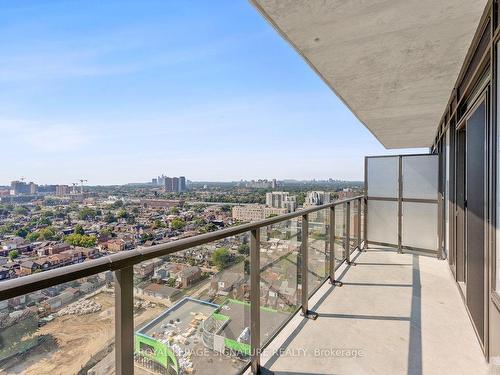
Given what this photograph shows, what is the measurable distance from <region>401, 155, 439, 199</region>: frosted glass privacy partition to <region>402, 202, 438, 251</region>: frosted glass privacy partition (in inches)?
8.5

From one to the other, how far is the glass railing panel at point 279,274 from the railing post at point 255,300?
0.22 feet

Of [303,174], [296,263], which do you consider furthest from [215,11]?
[303,174]

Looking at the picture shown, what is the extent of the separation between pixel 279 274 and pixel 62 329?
1.87 meters

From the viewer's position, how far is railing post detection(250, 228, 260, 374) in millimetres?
1989

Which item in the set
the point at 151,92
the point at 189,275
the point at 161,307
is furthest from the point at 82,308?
the point at 151,92

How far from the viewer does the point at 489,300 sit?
1828 mm

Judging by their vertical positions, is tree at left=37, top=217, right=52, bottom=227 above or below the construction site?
above

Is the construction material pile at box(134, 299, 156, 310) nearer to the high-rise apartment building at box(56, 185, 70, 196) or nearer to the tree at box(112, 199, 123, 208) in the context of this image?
the tree at box(112, 199, 123, 208)

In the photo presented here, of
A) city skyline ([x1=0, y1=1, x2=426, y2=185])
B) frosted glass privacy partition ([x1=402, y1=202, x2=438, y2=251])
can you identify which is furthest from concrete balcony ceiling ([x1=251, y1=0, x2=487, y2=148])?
frosted glass privacy partition ([x1=402, y1=202, x2=438, y2=251])

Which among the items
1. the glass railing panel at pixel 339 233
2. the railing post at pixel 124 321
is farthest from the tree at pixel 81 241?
the glass railing panel at pixel 339 233

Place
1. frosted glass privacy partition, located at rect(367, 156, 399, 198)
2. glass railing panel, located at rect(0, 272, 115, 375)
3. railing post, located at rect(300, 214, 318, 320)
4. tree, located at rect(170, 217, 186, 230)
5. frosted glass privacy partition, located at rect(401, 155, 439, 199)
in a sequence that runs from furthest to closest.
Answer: frosted glass privacy partition, located at rect(367, 156, 399, 198) < frosted glass privacy partition, located at rect(401, 155, 439, 199) < tree, located at rect(170, 217, 186, 230) < railing post, located at rect(300, 214, 318, 320) < glass railing panel, located at rect(0, 272, 115, 375)

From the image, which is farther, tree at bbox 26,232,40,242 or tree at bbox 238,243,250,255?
tree at bbox 26,232,40,242

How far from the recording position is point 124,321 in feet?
3.63

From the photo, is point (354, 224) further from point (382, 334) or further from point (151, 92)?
point (151, 92)
